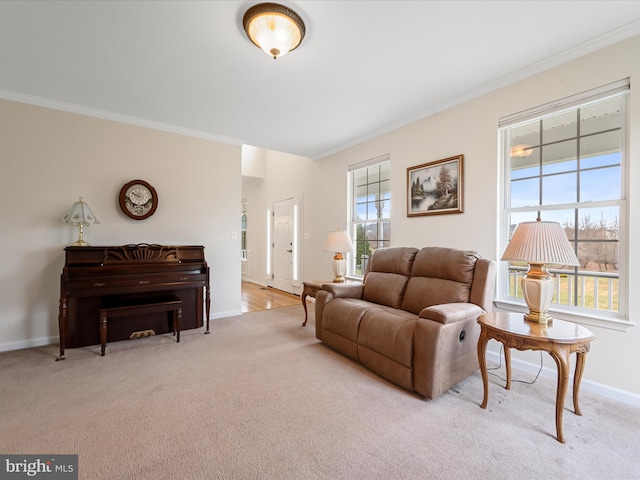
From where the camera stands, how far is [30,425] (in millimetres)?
1682

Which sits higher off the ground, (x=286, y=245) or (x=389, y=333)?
(x=286, y=245)

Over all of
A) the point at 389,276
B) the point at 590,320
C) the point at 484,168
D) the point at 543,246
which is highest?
the point at 484,168

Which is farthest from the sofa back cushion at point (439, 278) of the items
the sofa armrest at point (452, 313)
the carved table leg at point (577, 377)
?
the carved table leg at point (577, 377)

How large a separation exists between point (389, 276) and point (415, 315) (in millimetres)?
578

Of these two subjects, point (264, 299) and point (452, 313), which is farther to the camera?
point (264, 299)

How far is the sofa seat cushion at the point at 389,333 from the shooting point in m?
2.07

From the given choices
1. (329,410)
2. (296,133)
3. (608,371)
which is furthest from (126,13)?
(608,371)

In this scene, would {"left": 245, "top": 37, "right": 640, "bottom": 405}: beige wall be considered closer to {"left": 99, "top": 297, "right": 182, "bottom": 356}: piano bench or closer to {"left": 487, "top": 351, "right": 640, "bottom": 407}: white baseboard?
{"left": 487, "top": 351, "right": 640, "bottom": 407}: white baseboard

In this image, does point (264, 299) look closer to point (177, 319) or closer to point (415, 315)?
point (177, 319)

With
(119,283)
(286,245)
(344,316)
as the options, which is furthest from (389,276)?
(286,245)

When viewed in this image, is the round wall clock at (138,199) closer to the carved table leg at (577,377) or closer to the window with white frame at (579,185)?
the window with white frame at (579,185)

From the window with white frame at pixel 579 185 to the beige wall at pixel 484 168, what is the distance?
84 millimetres

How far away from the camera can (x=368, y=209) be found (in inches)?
167

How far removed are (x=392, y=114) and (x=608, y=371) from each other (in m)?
3.07
